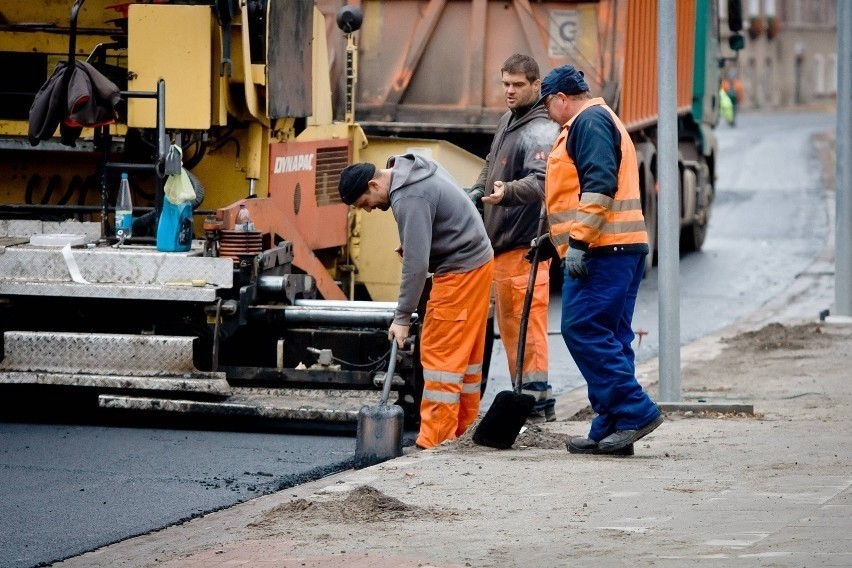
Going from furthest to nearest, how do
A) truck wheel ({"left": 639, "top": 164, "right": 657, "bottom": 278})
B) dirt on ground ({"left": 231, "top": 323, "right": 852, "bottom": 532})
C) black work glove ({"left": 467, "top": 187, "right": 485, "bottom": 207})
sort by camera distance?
1. truck wheel ({"left": 639, "top": 164, "right": 657, "bottom": 278})
2. black work glove ({"left": 467, "top": 187, "right": 485, "bottom": 207})
3. dirt on ground ({"left": 231, "top": 323, "right": 852, "bottom": 532})

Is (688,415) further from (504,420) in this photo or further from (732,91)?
(732,91)

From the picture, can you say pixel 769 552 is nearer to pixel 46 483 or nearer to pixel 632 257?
pixel 632 257

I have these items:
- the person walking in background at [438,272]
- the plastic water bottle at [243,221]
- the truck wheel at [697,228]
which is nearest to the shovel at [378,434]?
the person walking in background at [438,272]

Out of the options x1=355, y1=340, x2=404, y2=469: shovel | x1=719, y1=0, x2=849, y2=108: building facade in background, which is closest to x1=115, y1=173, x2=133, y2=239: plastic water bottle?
x1=355, y1=340, x2=404, y2=469: shovel

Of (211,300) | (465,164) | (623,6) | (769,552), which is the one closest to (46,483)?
(211,300)

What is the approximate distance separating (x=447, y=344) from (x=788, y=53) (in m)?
69.1

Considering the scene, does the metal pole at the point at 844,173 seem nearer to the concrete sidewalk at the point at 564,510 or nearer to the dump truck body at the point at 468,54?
the dump truck body at the point at 468,54

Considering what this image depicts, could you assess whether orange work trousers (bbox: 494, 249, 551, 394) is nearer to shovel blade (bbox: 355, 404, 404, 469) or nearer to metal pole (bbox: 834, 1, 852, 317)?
shovel blade (bbox: 355, 404, 404, 469)

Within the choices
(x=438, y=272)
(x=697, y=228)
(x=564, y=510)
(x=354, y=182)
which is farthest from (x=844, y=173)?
(x=564, y=510)

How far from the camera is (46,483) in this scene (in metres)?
6.89

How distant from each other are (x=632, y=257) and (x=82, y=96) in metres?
2.99

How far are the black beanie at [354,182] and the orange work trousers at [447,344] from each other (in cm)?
61

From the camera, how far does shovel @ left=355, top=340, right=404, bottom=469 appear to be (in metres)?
7.31

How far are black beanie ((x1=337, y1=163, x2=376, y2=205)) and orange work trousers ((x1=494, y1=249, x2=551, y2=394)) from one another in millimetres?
1264
